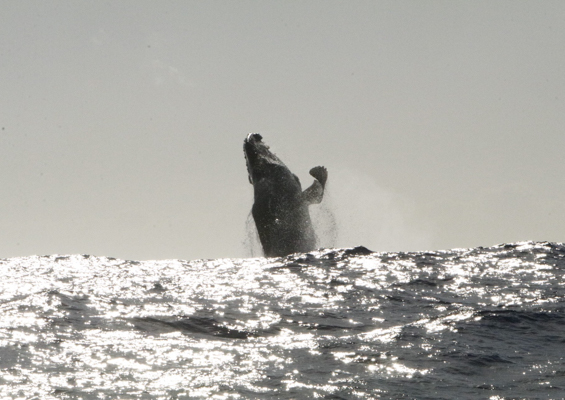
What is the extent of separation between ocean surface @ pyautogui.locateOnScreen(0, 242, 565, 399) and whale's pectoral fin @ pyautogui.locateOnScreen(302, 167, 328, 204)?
542 centimetres

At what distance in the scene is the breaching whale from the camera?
16.9 metres

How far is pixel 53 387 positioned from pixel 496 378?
11.3 feet

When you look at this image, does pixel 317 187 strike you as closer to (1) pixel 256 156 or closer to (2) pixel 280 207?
(2) pixel 280 207

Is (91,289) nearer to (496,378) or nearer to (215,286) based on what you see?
(215,286)

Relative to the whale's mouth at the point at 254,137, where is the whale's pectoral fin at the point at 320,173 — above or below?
below

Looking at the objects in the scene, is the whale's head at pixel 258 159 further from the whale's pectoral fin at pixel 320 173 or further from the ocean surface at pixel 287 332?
the ocean surface at pixel 287 332

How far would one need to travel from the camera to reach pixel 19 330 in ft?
23.1

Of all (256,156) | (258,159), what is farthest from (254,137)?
(258,159)

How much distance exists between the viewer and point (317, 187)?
728 inches

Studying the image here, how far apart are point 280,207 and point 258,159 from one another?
210 centimetres

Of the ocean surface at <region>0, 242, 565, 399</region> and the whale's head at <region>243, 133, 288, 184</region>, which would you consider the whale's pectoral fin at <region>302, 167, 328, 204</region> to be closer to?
the whale's head at <region>243, 133, 288, 184</region>

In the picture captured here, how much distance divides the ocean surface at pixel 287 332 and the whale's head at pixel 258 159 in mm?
5704

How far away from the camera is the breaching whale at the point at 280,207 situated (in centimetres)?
1691

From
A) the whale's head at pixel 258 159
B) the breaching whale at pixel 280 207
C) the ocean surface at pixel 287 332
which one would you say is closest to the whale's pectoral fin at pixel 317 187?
the breaching whale at pixel 280 207
